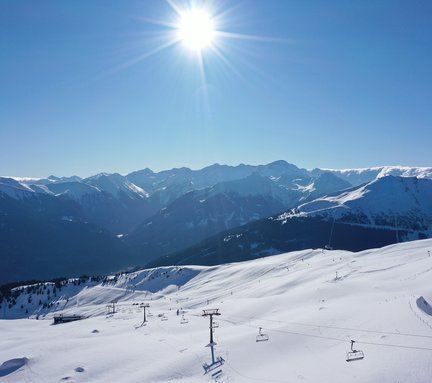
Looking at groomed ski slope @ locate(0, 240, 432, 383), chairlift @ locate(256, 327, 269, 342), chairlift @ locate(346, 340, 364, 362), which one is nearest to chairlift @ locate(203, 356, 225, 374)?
groomed ski slope @ locate(0, 240, 432, 383)

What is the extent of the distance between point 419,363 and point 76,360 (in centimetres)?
3669

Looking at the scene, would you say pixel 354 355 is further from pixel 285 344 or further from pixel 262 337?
pixel 262 337

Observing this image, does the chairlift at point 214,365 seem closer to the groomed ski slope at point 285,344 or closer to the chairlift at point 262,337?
the groomed ski slope at point 285,344

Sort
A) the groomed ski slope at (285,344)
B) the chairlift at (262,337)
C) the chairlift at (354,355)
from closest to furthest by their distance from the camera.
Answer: the groomed ski slope at (285,344)
the chairlift at (354,355)
the chairlift at (262,337)

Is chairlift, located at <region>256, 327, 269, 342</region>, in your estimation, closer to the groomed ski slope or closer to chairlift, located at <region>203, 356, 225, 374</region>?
the groomed ski slope

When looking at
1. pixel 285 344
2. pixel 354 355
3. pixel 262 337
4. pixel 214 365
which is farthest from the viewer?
pixel 262 337

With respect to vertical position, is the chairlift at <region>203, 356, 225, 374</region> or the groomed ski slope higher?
the groomed ski slope

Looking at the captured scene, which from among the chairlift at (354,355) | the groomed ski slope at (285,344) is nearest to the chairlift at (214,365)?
the groomed ski slope at (285,344)

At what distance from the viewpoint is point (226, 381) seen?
34.9 metres

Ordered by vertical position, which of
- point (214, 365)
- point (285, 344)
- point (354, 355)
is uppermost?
point (285, 344)

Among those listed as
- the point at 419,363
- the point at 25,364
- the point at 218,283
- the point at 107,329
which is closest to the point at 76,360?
the point at 25,364

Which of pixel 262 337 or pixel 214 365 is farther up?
pixel 262 337

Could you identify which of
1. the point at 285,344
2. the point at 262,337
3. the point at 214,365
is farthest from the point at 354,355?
the point at 262,337

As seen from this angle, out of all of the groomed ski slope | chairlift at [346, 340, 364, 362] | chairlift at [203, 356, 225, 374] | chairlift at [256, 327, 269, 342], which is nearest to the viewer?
the groomed ski slope
